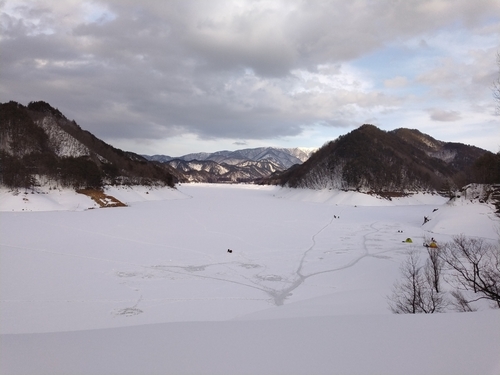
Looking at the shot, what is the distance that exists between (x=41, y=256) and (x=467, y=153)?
210605mm

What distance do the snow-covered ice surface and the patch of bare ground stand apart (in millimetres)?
22522

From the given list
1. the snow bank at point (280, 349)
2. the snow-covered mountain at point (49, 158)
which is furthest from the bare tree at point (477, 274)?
the snow-covered mountain at point (49, 158)

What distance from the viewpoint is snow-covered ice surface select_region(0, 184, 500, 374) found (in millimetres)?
3943

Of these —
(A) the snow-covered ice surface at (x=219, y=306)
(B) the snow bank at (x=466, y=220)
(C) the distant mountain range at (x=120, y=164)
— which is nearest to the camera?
(A) the snow-covered ice surface at (x=219, y=306)

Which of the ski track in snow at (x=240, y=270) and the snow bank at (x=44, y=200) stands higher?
the snow bank at (x=44, y=200)

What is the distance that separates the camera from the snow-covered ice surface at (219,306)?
3.94 m

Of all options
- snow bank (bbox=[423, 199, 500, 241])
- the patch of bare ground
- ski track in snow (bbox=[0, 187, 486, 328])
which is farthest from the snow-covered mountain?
snow bank (bbox=[423, 199, 500, 241])

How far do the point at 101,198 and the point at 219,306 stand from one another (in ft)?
158

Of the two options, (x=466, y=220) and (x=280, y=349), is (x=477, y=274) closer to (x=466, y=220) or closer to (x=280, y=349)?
(x=280, y=349)

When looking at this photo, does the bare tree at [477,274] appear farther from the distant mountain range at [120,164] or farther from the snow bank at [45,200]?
the snow bank at [45,200]

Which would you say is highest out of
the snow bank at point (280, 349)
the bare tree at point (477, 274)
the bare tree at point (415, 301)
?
the snow bank at point (280, 349)

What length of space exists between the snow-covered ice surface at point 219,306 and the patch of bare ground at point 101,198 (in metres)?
22.5

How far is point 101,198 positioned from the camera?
51031 millimetres

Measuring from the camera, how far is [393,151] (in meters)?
104
